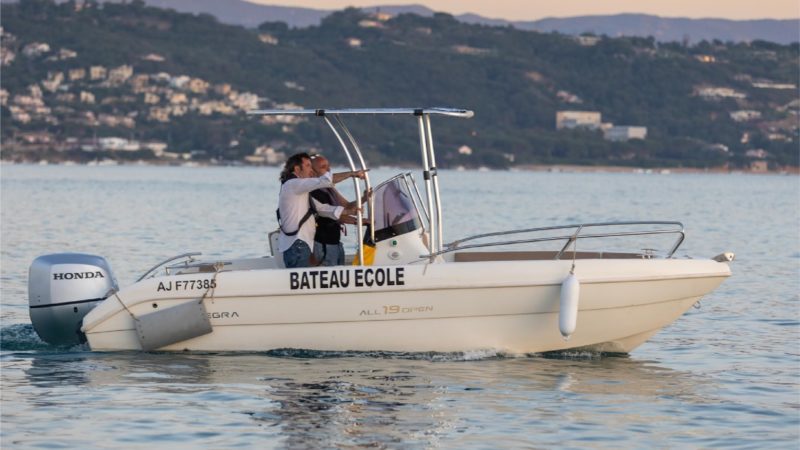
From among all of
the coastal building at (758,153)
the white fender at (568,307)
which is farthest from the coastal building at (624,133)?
the white fender at (568,307)

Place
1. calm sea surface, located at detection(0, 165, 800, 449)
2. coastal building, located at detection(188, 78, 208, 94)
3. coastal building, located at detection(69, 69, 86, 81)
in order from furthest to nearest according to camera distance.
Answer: coastal building, located at detection(69, 69, 86, 81) < coastal building, located at detection(188, 78, 208, 94) < calm sea surface, located at detection(0, 165, 800, 449)

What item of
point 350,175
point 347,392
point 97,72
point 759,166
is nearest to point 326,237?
point 350,175

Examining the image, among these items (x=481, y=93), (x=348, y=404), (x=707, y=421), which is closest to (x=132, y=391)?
(x=348, y=404)

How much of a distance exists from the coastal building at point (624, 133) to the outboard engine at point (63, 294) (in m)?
161

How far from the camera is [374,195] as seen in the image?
1409 cm

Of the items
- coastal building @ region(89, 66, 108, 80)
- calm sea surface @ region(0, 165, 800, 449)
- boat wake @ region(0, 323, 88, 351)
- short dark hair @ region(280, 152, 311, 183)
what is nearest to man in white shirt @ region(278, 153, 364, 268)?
short dark hair @ region(280, 152, 311, 183)

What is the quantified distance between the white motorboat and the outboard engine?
34 centimetres

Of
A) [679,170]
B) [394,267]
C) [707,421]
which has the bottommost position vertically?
[679,170]

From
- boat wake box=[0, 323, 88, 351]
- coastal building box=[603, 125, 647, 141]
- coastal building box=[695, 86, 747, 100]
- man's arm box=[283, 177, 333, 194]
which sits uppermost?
man's arm box=[283, 177, 333, 194]

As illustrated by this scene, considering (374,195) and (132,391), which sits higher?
(374,195)

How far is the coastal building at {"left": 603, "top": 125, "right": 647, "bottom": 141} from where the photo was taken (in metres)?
174

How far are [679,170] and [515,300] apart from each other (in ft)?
539

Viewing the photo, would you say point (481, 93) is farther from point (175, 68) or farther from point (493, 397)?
point (493, 397)

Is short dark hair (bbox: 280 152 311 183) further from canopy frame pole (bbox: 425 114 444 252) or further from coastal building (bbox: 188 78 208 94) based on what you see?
coastal building (bbox: 188 78 208 94)
